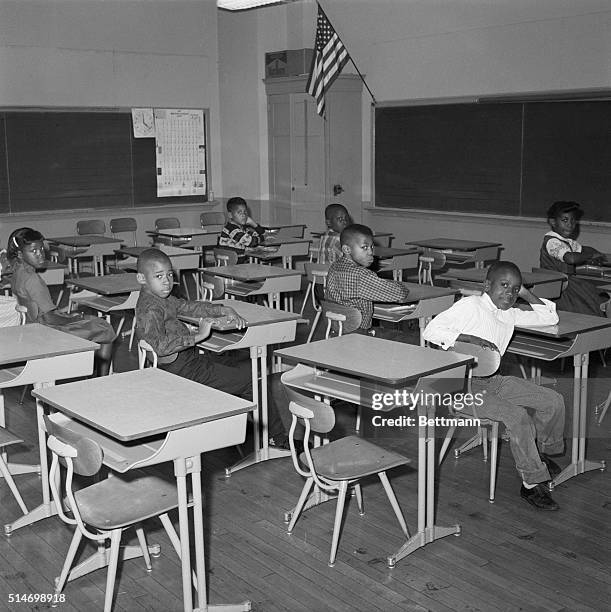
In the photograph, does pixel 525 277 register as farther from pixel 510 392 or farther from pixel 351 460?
pixel 351 460

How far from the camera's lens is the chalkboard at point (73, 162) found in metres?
10.1

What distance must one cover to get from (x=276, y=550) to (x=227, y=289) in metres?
2.91

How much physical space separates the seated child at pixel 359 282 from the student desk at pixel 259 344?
583mm

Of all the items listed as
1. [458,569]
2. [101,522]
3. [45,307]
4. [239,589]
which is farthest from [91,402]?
[45,307]

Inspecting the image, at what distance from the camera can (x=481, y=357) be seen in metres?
3.98

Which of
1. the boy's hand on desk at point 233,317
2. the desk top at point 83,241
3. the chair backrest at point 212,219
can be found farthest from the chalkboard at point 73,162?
the boy's hand on desk at point 233,317

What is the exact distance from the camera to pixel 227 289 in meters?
6.23

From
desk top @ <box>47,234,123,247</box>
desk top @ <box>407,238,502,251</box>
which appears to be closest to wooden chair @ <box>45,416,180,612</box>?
desk top @ <box>407,238,502,251</box>

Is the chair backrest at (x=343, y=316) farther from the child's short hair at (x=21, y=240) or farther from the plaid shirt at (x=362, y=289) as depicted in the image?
the child's short hair at (x=21, y=240)

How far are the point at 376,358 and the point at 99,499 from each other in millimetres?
1297

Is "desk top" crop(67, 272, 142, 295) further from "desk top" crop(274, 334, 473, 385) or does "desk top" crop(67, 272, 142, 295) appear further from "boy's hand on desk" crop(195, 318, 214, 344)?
"desk top" crop(274, 334, 473, 385)

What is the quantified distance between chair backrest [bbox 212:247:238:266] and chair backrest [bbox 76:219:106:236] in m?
2.39

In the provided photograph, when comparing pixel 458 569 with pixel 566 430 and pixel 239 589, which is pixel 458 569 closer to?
pixel 239 589

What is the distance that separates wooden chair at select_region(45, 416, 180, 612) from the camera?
2844 millimetres
